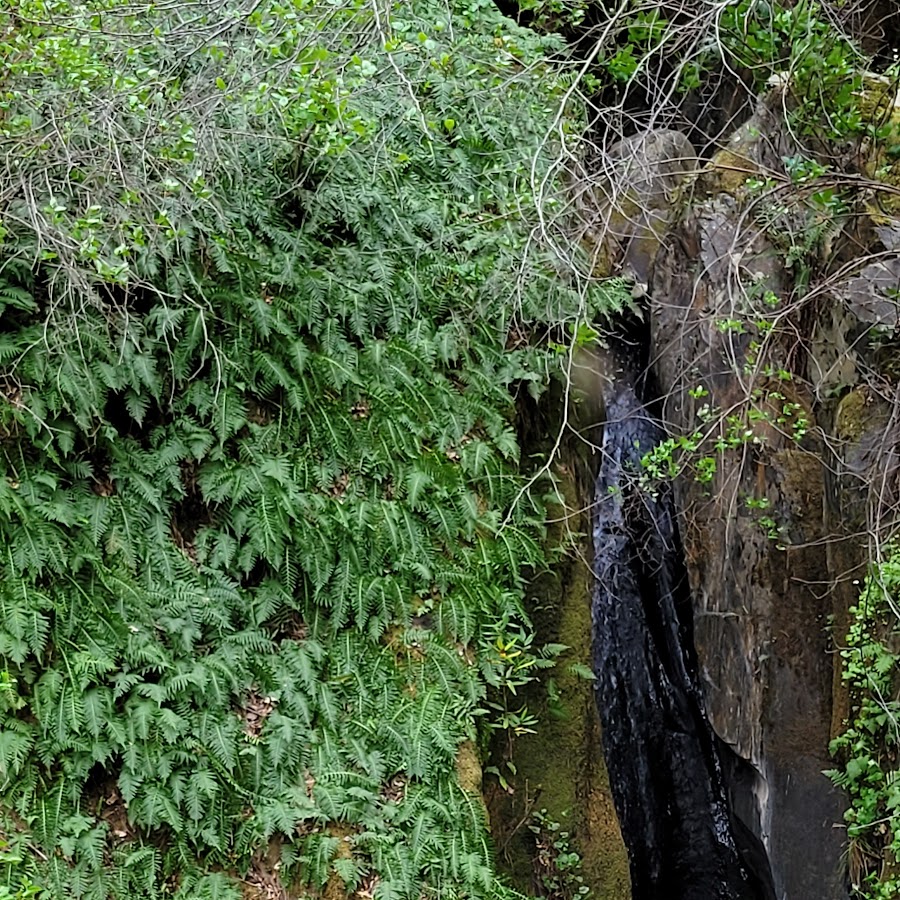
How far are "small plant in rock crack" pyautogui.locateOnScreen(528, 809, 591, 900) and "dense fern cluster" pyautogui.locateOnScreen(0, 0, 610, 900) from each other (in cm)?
106

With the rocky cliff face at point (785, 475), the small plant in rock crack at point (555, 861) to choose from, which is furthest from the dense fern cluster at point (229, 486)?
the rocky cliff face at point (785, 475)

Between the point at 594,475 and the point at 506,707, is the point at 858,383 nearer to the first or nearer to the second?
the point at 594,475

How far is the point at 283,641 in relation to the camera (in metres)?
5.36

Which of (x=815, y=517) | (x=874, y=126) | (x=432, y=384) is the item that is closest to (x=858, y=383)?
(x=815, y=517)

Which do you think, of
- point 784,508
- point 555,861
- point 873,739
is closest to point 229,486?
point 555,861

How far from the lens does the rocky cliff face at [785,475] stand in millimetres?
6402

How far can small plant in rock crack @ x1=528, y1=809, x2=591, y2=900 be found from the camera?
5.85 meters

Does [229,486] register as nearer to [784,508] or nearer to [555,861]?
[555,861]

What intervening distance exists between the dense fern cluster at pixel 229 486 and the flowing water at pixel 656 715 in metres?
2.05

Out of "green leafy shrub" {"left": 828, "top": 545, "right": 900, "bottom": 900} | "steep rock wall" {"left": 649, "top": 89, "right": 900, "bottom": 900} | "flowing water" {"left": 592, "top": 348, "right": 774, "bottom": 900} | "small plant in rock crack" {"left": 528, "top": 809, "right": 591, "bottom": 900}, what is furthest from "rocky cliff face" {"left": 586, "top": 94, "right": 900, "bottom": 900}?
"small plant in rock crack" {"left": 528, "top": 809, "right": 591, "bottom": 900}

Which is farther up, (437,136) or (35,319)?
(437,136)

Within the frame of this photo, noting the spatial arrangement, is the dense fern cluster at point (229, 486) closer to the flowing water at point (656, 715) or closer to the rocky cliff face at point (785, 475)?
the rocky cliff face at point (785, 475)

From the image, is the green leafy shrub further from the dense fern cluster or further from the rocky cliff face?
the dense fern cluster

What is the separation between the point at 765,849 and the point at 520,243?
16.6 ft
